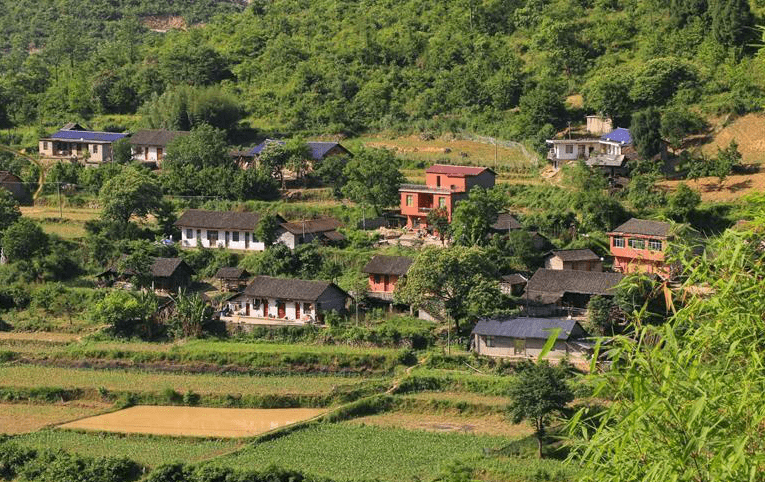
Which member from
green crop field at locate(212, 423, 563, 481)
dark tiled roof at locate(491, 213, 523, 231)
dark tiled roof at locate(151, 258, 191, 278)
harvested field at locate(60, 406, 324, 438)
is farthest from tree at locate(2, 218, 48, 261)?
green crop field at locate(212, 423, 563, 481)

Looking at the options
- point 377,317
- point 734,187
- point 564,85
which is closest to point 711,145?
point 734,187

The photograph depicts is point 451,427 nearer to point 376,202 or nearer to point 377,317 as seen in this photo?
point 377,317

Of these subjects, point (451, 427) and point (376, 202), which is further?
point (376, 202)

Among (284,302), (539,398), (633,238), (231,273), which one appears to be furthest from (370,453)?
(231,273)

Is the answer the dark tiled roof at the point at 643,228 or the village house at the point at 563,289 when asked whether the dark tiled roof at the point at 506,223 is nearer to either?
the dark tiled roof at the point at 643,228

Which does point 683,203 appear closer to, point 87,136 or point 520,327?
point 520,327

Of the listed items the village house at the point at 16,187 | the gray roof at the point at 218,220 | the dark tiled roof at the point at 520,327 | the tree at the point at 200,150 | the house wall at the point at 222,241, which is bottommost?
the dark tiled roof at the point at 520,327

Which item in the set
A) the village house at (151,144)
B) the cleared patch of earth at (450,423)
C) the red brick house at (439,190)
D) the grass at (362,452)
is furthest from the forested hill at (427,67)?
the grass at (362,452)
